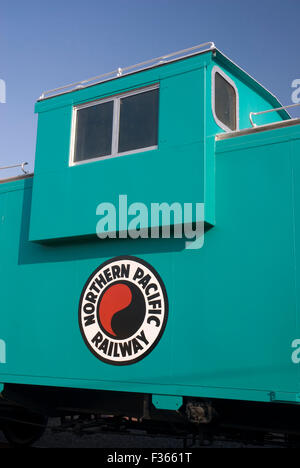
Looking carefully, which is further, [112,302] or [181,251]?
[112,302]

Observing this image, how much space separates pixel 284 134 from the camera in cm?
510

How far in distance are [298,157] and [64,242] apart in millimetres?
3068

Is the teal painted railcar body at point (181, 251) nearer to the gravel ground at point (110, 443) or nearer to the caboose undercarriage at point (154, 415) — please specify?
the caboose undercarriage at point (154, 415)

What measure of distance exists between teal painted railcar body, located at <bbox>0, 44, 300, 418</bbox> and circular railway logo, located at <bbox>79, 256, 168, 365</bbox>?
0.09 metres

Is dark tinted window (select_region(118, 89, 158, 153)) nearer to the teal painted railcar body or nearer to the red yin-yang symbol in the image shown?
the teal painted railcar body

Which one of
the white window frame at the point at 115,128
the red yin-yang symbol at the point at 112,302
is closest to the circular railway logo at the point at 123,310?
the red yin-yang symbol at the point at 112,302

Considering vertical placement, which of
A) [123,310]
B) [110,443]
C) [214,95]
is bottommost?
[110,443]

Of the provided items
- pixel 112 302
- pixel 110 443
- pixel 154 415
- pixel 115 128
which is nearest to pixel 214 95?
pixel 115 128

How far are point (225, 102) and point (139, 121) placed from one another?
1086mm

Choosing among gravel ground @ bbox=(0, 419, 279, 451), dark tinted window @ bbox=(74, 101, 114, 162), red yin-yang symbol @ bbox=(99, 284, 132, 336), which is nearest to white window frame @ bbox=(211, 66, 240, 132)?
dark tinted window @ bbox=(74, 101, 114, 162)

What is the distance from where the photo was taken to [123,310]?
569cm

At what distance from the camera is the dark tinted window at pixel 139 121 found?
5934mm

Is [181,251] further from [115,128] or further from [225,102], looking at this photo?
[225,102]

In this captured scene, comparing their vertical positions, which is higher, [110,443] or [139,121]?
[139,121]
